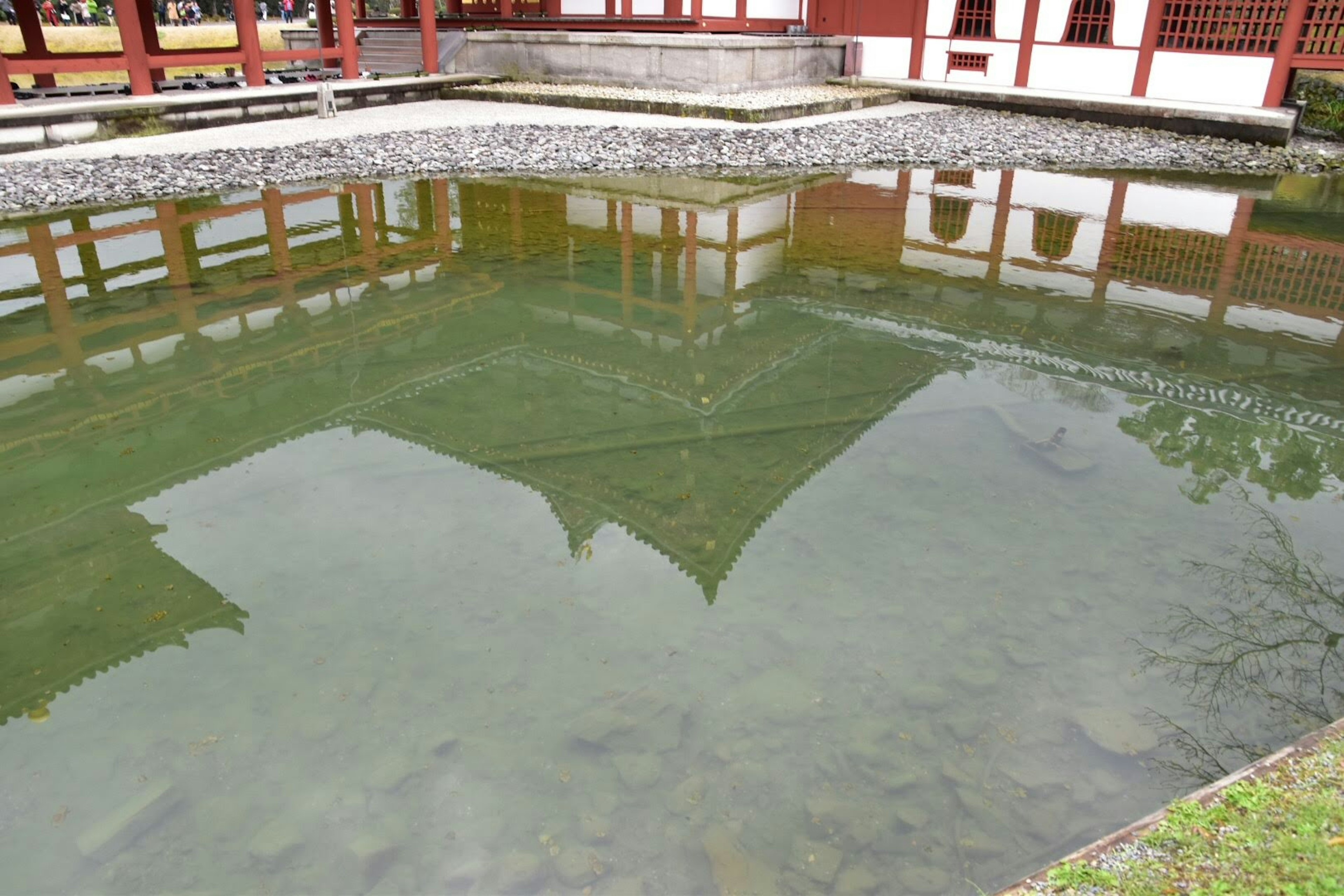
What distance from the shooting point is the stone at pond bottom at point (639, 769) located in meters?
4.08

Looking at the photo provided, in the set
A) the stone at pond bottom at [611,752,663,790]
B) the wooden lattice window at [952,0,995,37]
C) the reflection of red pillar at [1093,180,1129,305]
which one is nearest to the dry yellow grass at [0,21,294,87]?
the wooden lattice window at [952,0,995,37]

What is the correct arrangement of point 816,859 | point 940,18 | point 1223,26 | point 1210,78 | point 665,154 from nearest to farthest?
point 816,859
point 665,154
point 1223,26
point 1210,78
point 940,18

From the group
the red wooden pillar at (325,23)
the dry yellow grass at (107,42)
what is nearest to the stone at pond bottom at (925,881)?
the red wooden pillar at (325,23)

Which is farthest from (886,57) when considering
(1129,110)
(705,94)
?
(1129,110)

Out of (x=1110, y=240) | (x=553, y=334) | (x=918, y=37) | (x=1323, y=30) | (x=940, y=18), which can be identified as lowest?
(x=553, y=334)

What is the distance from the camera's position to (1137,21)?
21844mm

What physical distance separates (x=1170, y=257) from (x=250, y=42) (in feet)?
62.8

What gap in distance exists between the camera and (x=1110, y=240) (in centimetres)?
1307

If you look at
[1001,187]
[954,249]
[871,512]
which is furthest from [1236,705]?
[1001,187]

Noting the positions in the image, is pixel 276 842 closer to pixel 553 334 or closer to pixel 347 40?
pixel 553 334

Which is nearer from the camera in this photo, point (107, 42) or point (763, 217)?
point (763, 217)

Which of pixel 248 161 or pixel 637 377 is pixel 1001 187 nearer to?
pixel 637 377

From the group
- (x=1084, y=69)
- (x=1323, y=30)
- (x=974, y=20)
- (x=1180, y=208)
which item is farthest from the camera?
(x=974, y=20)

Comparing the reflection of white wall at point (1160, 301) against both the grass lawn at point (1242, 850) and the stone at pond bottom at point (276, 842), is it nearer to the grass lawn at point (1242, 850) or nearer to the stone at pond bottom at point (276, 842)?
the grass lawn at point (1242, 850)
